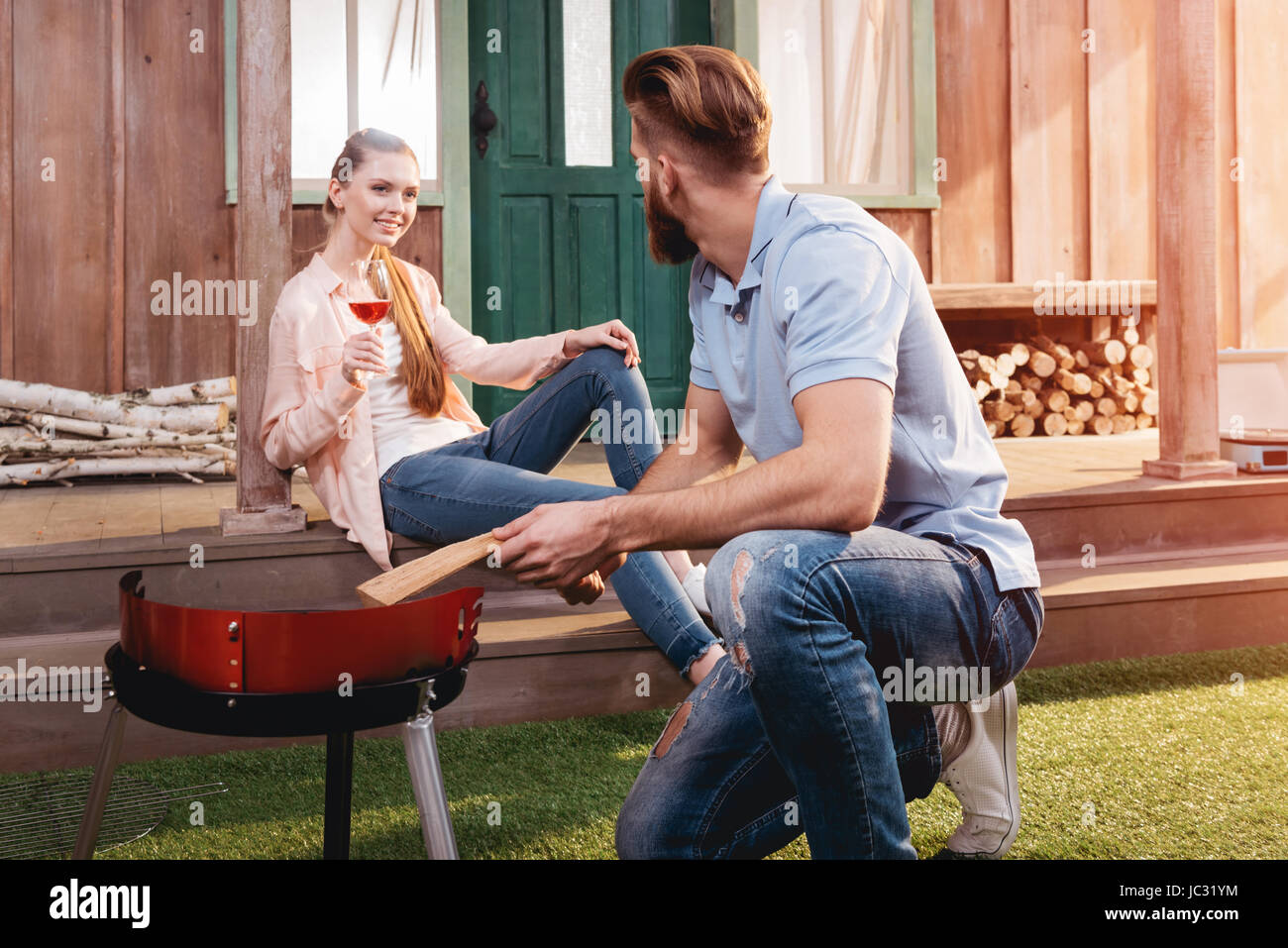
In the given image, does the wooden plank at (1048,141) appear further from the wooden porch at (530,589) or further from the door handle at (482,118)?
the door handle at (482,118)

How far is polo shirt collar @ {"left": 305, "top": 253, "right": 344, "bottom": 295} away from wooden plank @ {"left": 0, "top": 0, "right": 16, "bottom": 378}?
2.36m

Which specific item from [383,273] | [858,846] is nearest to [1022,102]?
[383,273]

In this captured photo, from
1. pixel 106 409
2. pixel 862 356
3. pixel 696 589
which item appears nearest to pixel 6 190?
pixel 106 409

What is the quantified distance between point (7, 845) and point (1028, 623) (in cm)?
165

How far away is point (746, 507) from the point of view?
56.2 inches

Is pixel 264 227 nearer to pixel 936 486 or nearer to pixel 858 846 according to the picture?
pixel 936 486

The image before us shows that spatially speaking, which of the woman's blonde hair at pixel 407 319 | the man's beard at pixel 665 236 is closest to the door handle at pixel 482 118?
the woman's blonde hair at pixel 407 319

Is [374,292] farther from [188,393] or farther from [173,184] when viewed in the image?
[173,184]

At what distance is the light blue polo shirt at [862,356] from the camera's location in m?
1.42

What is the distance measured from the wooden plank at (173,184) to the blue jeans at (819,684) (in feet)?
11.5

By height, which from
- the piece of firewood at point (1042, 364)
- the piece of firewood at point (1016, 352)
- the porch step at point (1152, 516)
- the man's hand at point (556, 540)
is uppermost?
the piece of firewood at point (1016, 352)

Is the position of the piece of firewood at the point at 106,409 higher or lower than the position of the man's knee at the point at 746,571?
higher

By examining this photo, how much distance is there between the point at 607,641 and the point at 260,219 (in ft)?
4.25
